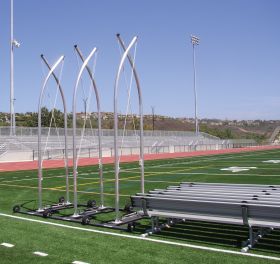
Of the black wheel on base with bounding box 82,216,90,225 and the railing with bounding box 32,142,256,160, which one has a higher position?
the black wheel on base with bounding box 82,216,90,225

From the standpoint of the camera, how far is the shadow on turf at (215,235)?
6.80 m

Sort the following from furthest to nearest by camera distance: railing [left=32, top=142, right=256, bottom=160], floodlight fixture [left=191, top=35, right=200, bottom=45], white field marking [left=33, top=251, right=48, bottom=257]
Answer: floodlight fixture [left=191, top=35, right=200, bottom=45], railing [left=32, top=142, right=256, bottom=160], white field marking [left=33, top=251, right=48, bottom=257]

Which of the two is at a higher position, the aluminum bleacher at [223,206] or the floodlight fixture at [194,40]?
the floodlight fixture at [194,40]

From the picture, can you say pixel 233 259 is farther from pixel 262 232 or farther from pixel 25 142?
pixel 25 142

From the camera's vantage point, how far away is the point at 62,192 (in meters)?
14.0

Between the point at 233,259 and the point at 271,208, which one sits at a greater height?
the point at 271,208

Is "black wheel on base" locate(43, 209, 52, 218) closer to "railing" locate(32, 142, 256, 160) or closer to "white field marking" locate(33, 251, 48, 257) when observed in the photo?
"white field marking" locate(33, 251, 48, 257)

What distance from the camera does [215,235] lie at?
24.4 ft

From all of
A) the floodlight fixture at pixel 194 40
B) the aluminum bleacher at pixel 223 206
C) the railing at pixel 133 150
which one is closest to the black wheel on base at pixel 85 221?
the aluminum bleacher at pixel 223 206

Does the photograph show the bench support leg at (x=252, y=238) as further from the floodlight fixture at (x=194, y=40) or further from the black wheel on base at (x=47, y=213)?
the floodlight fixture at (x=194, y=40)

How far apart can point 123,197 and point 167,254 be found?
251 inches

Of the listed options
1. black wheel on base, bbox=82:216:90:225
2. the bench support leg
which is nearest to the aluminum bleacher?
the bench support leg

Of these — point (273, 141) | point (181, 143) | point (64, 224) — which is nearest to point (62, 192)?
point (64, 224)

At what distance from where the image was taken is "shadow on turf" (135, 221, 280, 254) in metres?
6.80
